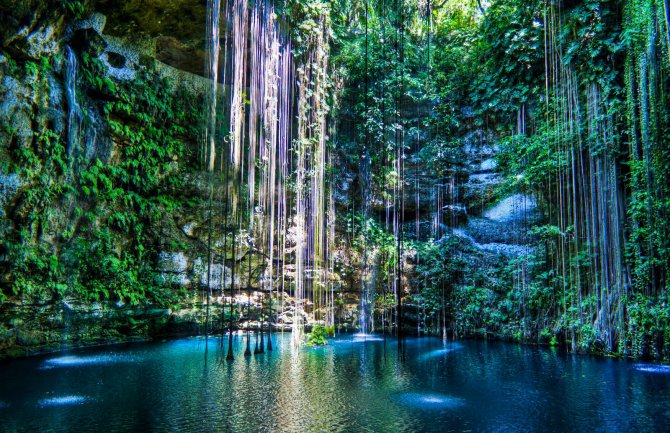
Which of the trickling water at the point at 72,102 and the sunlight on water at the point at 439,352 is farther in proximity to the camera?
the trickling water at the point at 72,102

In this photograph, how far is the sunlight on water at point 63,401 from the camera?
3995mm

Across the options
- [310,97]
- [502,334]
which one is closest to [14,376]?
[310,97]

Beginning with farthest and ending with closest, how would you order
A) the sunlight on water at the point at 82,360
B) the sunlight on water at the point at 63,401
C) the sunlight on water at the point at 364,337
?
the sunlight on water at the point at 364,337, the sunlight on water at the point at 82,360, the sunlight on water at the point at 63,401

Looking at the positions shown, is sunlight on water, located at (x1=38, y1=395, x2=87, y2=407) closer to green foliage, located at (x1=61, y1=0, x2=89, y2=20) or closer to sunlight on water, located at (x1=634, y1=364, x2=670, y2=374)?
green foliage, located at (x1=61, y1=0, x2=89, y2=20)

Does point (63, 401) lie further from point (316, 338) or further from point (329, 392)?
point (316, 338)

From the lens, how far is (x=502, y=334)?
8.88 metres

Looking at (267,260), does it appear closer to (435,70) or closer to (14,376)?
(14,376)

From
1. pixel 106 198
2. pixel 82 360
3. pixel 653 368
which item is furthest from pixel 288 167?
pixel 653 368

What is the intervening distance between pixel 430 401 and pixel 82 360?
5.22 meters

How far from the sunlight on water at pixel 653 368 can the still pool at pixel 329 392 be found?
0.06 feet

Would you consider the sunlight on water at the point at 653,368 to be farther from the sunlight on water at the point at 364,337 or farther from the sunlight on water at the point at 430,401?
the sunlight on water at the point at 364,337

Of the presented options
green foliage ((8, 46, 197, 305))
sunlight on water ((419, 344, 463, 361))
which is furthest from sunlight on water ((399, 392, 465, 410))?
green foliage ((8, 46, 197, 305))

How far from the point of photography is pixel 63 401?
13.5 ft

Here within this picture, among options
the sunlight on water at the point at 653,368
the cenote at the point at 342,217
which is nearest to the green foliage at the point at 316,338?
the cenote at the point at 342,217
